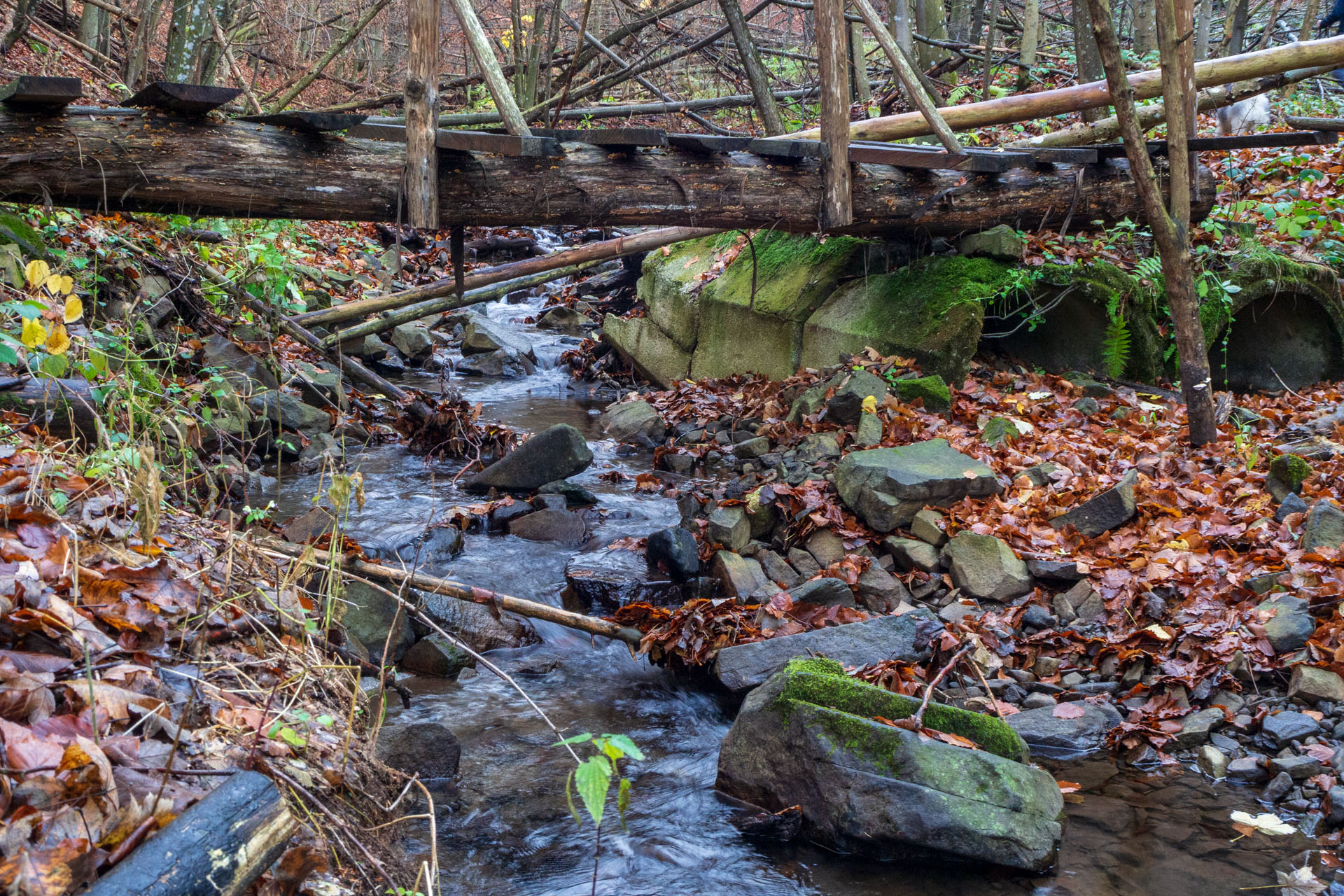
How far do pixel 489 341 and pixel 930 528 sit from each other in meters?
7.69

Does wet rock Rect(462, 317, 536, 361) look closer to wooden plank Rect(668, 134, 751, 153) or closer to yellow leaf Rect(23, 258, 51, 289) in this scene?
wooden plank Rect(668, 134, 751, 153)

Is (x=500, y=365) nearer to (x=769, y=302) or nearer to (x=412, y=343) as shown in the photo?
(x=412, y=343)

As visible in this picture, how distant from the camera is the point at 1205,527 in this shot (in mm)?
4766

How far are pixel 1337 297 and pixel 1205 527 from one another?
382cm

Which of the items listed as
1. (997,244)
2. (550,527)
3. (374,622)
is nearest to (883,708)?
(374,622)

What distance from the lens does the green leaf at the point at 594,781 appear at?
5.92ft

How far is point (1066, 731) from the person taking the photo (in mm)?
3854

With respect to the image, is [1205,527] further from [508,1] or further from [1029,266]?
[508,1]

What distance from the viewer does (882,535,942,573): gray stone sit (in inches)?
195

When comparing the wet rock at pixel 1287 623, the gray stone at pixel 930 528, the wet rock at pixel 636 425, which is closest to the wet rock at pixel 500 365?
the wet rock at pixel 636 425

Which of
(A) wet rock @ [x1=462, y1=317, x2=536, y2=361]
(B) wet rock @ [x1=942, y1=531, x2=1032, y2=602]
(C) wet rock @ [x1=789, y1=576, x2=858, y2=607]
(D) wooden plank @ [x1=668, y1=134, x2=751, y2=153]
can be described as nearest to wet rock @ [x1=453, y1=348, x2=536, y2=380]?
(A) wet rock @ [x1=462, y1=317, x2=536, y2=361]

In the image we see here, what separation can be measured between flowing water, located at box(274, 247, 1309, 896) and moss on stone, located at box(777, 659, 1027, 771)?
1.32 ft

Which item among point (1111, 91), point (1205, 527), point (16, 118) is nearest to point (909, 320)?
point (1111, 91)

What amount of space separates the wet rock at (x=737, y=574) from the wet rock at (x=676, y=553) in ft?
0.44
